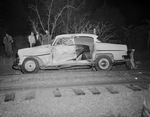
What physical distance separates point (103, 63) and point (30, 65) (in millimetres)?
3781

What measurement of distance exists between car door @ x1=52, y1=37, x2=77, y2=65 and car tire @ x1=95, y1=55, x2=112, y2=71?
129 centimetres

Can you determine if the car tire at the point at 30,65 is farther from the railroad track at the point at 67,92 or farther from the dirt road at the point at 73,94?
the railroad track at the point at 67,92

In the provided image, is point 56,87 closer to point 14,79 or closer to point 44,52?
point 14,79

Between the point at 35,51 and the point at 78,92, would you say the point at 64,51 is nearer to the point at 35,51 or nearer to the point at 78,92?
the point at 35,51

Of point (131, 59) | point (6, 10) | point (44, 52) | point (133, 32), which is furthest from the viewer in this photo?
point (6, 10)

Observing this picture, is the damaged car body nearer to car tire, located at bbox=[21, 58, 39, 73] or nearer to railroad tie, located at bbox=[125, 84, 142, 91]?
car tire, located at bbox=[21, 58, 39, 73]

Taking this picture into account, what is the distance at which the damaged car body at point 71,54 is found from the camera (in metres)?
8.38

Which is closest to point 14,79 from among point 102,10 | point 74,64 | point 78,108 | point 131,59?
point 74,64

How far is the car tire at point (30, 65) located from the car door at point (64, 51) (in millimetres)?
949

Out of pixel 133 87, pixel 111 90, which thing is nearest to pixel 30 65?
pixel 111 90

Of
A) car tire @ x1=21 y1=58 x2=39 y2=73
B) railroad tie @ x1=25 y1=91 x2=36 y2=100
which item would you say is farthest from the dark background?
railroad tie @ x1=25 y1=91 x2=36 y2=100

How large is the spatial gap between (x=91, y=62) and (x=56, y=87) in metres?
3.19

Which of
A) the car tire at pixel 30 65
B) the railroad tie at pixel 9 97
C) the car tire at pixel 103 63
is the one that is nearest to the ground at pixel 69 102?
the railroad tie at pixel 9 97

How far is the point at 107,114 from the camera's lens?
167 inches
